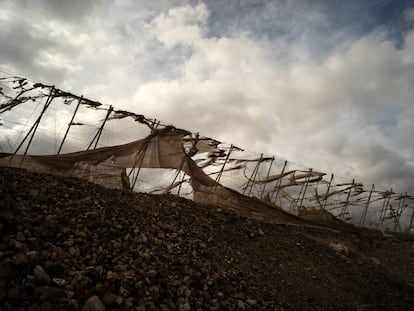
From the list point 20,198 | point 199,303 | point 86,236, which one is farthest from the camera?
point 20,198

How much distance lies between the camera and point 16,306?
9.53 feet

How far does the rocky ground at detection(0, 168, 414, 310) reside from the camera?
11.3ft

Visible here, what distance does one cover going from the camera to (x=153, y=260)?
15.5 ft

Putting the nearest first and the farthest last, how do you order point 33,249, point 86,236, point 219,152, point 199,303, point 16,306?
point 16,306, point 33,249, point 199,303, point 86,236, point 219,152

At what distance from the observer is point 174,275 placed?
15.1ft

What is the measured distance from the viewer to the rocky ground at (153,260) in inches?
136

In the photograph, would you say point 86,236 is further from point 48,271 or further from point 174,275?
point 174,275

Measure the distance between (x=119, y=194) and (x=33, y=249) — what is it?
3.69 m

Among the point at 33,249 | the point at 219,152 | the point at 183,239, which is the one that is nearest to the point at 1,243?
the point at 33,249

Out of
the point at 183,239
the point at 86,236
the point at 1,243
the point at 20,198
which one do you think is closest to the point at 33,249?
the point at 1,243

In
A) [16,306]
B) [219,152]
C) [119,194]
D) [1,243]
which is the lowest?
[16,306]

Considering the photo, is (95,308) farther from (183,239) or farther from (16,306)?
(183,239)

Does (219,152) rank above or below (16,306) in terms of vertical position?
above

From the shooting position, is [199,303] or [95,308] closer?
[95,308]
